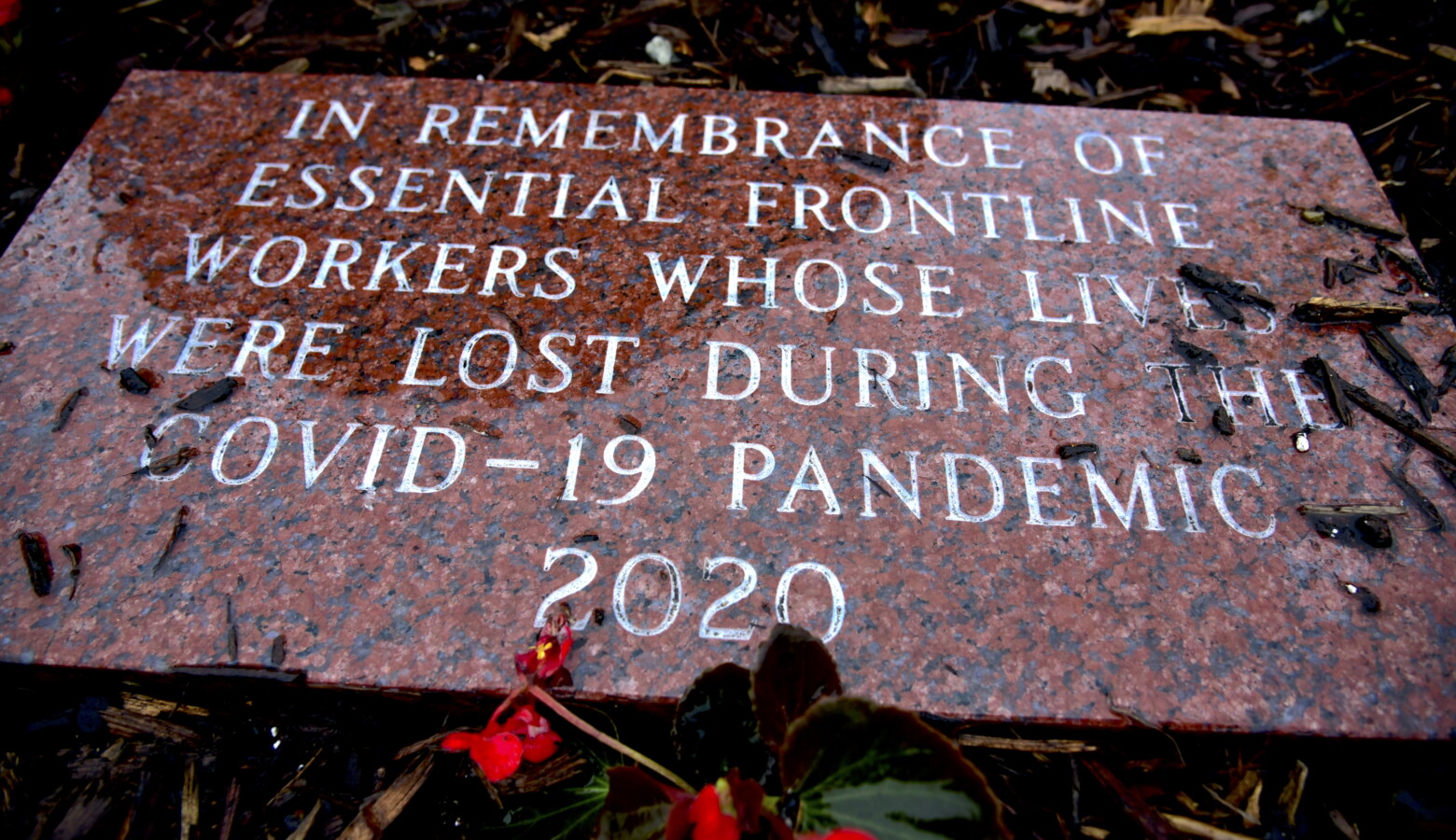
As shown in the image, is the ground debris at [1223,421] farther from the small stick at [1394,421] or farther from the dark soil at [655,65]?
the dark soil at [655,65]

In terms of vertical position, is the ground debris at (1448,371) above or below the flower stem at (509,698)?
above

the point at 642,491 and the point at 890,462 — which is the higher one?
the point at 890,462

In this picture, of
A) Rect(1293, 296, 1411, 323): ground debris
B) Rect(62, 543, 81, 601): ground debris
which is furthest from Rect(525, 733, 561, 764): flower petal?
Rect(1293, 296, 1411, 323): ground debris

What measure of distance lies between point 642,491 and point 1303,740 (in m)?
1.43

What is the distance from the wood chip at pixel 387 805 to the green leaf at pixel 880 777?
91 cm

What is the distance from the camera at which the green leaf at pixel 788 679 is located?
140 centimetres

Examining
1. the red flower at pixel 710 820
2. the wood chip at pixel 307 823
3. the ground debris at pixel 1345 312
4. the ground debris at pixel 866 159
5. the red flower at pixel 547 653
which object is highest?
the ground debris at pixel 1345 312

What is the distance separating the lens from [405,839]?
172cm

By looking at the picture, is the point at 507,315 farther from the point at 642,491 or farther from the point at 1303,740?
the point at 1303,740

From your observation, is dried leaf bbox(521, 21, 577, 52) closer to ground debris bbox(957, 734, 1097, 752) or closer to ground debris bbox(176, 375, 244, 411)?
ground debris bbox(176, 375, 244, 411)

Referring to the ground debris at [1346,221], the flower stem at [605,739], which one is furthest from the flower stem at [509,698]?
the ground debris at [1346,221]

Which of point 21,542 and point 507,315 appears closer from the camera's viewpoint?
point 21,542

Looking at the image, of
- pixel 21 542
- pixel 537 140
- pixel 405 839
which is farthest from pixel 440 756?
pixel 537 140

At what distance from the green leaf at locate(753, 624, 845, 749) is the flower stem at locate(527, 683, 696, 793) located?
0.83ft
